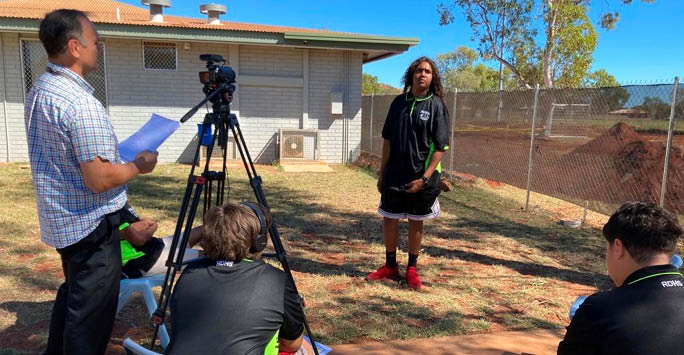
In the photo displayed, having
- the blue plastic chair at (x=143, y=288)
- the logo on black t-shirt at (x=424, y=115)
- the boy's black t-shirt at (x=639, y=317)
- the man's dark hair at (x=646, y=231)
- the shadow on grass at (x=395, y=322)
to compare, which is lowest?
the shadow on grass at (x=395, y=322)

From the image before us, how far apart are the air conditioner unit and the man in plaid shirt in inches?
381

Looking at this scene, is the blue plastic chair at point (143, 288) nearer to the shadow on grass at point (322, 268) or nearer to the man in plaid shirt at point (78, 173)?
the man in plaid shirt at point (78, 173)

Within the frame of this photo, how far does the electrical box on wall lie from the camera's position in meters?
12.0

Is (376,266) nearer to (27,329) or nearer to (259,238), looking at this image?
(27,329)

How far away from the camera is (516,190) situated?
962 centimetres

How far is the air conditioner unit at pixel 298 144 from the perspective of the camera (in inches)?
470

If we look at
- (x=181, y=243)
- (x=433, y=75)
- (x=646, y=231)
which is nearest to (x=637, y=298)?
(x=646, y=231)

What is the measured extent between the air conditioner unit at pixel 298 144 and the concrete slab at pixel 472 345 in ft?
30.0

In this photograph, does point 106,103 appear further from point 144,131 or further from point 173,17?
point 144,131

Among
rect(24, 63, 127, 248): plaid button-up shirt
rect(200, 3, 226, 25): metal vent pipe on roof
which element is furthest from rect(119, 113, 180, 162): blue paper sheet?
rect(200, 3, 226, 25): metal vent pipe on roof

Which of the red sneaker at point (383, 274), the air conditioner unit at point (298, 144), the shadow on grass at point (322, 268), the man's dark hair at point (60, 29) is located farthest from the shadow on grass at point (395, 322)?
the air conditioner unit at point (298, 144)

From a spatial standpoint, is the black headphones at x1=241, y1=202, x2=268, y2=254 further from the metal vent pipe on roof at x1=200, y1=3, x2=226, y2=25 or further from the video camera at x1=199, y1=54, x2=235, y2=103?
the metal vent pipe on roof at x1=200, y1=3, x2=226, y2=25

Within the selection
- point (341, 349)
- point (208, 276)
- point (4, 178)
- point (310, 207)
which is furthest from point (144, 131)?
point (4, 178)

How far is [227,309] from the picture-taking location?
167cm
